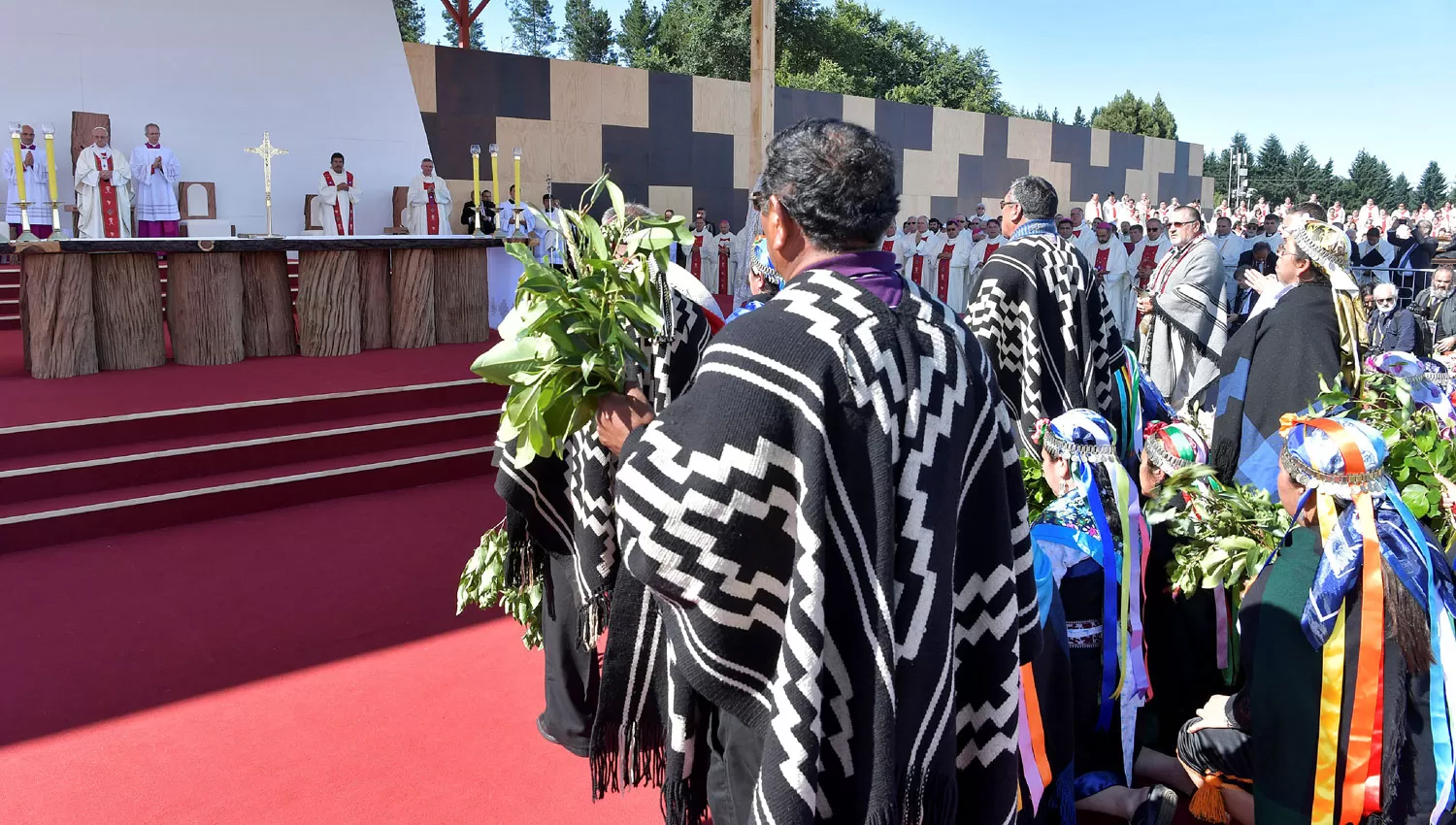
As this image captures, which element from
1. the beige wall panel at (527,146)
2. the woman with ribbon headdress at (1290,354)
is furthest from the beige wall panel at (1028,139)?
the woman with ribbon headdress at (1290,354)

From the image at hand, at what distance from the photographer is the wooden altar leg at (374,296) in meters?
8.30

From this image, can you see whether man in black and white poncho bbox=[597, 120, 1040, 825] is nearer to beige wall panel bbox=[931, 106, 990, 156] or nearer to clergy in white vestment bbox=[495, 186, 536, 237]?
clergy in white vestment bbox=[495, 186, 536, 237]

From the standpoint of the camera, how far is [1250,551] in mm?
2840

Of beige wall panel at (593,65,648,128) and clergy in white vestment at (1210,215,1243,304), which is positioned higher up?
beige wall panel at (593,65,648,128)

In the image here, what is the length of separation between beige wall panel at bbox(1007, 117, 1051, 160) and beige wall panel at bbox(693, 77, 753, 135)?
8.72 metres

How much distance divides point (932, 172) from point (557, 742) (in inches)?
864

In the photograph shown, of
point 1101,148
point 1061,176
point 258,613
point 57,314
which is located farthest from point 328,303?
point 1101,148

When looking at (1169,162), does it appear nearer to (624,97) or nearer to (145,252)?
(624,97)

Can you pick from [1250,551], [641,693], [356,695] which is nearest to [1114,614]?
[1250,551]

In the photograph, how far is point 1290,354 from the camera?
13.1ft

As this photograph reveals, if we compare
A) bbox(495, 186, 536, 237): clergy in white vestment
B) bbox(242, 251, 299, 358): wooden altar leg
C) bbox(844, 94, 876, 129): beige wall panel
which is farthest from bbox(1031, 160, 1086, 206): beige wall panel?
bbox(242, 251, 299, 358): wooden altar leg

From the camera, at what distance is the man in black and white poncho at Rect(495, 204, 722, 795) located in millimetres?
2115

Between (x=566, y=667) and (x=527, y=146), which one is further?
(x=527, y=146)

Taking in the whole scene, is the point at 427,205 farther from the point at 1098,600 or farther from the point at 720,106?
the point at 1098,600
